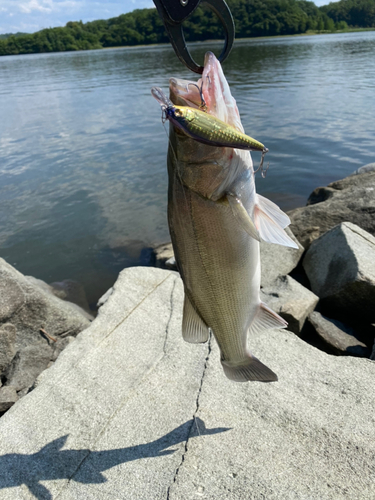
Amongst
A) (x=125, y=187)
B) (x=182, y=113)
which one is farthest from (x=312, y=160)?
(x=182, y=113)

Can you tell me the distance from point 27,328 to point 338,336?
4.16 metres

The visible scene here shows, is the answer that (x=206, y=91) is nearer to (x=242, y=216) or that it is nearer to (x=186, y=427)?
(x=242, y=216)

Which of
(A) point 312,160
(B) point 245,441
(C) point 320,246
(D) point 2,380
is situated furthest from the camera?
(A) point 312,160

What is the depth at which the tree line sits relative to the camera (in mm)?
86812

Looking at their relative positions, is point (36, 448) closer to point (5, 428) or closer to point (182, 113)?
point (5, 428)

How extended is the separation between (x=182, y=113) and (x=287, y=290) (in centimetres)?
390

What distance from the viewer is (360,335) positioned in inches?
201

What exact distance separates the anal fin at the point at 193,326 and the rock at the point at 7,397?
108 inches

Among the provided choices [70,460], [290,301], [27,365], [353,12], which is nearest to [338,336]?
[290,301]

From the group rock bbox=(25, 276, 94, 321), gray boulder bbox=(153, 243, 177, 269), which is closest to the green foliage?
gray boulder bbox=(153, 243, 177, 269)

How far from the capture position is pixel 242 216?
2010mm

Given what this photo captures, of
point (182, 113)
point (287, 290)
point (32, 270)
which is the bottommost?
point (32, 270)

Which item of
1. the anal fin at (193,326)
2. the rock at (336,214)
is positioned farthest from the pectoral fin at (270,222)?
the rock at (336,214)

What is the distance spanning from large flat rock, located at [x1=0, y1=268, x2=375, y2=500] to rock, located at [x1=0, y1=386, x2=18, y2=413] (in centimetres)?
67
